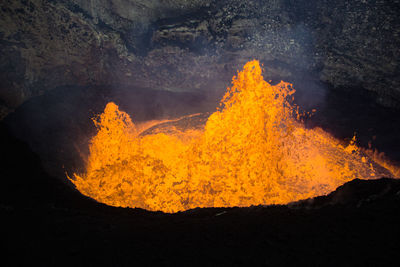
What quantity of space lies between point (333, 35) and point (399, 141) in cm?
340

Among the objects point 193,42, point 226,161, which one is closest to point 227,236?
point 226,161

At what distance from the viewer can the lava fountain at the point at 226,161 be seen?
5105 mm

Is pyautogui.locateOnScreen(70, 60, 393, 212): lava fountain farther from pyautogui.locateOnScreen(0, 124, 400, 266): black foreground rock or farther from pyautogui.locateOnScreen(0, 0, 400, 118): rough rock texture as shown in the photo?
pyautogui.locateOnScreen(0, 124, 400, 266): black foreground rock

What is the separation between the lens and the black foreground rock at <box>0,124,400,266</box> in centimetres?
146

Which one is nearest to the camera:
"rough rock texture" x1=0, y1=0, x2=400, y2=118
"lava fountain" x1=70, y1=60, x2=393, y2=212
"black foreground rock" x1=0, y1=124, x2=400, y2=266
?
"black foreground rock" x1=0, y1=124, x2=400, y2=266

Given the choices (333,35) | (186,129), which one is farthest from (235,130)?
(333,35)

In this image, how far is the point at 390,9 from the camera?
613 centimetres

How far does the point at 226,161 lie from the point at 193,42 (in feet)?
14.0

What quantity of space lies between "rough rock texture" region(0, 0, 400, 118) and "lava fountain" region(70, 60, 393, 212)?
130 centimetres

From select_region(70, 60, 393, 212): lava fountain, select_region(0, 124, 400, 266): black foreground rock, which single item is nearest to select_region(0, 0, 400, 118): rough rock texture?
select_region(70, 60, 393, 212): lava fountain

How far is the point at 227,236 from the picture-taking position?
1808 millimetres

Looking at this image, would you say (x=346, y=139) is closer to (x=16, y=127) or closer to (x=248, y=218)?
(x=248, y=218)

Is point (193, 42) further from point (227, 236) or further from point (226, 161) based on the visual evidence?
point (227, 236)

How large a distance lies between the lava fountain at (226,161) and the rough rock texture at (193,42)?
1.30 m
